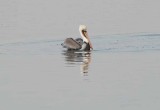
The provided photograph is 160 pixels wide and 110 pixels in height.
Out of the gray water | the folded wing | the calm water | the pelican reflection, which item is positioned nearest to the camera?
the calm water

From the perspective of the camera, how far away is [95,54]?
69.8 ft

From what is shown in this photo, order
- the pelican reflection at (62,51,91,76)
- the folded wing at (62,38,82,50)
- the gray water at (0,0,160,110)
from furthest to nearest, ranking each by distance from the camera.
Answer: the folded wing at (62,38,82,50)
the pelican reflection at (62,51,91,76)
the gray water at (0,0,160,110)

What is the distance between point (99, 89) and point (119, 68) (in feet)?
9.18

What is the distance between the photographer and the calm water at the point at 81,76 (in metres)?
14.1

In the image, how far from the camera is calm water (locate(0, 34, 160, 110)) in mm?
14078

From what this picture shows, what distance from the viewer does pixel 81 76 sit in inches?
671

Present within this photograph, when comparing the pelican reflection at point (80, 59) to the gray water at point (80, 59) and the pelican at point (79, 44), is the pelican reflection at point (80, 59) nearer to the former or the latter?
the gray water at point (80, 59)

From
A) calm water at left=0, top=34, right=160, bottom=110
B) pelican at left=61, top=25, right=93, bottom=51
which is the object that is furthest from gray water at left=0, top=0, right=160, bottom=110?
pelican at left=61, top=25, right=93, bottom=51

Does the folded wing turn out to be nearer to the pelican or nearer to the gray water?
the pelican

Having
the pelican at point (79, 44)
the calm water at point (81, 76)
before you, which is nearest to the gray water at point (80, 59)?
the calm water at point (81, 76)

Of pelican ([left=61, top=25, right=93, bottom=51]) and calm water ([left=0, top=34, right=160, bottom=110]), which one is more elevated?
pelican ([left=61, top=25, right=93, bottom=51])

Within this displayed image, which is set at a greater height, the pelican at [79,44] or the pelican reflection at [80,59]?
the pelican at [79,44]

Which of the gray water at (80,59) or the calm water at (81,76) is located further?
the gray water at (80,59)

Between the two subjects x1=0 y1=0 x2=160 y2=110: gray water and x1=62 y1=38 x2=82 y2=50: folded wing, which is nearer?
x1=0 y1=0 x2=160 y2=110: gray water
